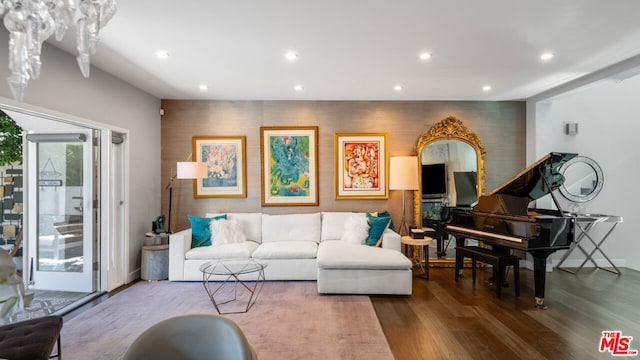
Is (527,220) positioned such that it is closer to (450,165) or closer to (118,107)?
(450,165)

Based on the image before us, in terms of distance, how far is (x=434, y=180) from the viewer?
16.4ft

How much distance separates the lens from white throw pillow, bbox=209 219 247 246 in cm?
436

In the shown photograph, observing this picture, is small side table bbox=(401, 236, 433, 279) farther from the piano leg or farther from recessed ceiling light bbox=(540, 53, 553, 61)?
recessed ceiling light bbox=(540, 53, 553, 61)

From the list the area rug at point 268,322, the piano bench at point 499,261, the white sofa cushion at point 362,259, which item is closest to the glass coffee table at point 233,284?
the area rug at point 268,322

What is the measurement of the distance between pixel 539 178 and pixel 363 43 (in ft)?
8.29

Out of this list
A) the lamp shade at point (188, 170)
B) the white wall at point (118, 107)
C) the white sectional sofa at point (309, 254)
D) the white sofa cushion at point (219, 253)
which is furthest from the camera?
the lamp shade at point (188, 170)

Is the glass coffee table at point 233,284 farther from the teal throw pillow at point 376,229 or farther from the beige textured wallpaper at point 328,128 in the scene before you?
the teal throw pillow at point 376,229

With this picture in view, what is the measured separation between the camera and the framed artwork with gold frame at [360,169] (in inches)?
198

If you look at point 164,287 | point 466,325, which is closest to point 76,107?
point 164,287

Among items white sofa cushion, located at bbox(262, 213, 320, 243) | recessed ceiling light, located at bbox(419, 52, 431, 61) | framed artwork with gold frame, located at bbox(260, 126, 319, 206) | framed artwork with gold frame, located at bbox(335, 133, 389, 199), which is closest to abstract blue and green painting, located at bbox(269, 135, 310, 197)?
framed artwork with gold frame, located at bbox(260, 126, 319, 206)

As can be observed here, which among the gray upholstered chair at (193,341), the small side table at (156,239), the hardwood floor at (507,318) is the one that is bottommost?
the hardwood floor at (507,318)

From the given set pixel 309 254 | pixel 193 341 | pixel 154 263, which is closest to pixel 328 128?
pixel 309 254

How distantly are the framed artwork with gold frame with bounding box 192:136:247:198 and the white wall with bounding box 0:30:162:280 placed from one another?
64 centimetres

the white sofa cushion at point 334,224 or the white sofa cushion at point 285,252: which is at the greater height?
the white sofa cushion at point 334,224
